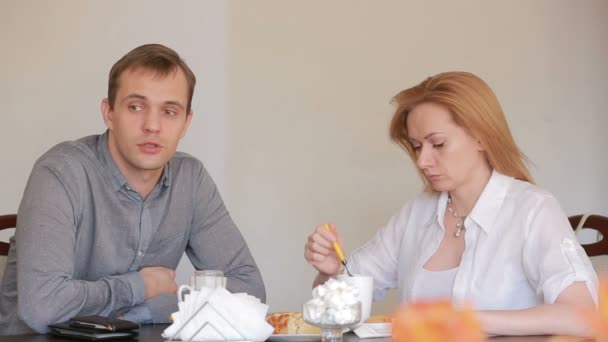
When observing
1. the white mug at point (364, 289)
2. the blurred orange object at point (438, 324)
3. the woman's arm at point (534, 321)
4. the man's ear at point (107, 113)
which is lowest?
the woman's arm at point (534, 321)

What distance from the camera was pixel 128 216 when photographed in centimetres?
196

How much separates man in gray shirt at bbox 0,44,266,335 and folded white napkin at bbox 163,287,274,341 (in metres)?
0.42

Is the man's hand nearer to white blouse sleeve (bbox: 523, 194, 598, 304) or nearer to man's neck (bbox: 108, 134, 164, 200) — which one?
man's neck (bbox: 108, 134, 164, 200)

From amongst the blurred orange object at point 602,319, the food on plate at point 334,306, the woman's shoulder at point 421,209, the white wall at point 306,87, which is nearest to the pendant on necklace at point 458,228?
the woman's shoulder at point 421,209

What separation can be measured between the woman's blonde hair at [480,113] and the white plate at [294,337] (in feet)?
2.21

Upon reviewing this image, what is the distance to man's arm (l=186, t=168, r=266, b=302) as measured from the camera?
2055mm

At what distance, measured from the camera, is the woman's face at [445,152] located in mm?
1827

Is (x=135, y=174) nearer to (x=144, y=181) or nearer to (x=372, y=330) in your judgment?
(x=144, y=181)

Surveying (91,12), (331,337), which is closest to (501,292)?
(331,337)

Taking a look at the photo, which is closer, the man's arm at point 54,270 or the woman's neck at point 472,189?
the man's arm at point 54,270

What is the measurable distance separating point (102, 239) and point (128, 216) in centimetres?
10

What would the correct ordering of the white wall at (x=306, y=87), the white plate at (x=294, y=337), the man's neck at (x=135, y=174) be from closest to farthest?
the white plate at (x=294, y=337) → the man's neck at (x=135, y=174) → the white wall at (x=306, y=87)

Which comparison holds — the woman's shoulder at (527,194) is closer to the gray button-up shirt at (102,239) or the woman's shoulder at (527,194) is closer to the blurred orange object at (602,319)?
the gray button-up shirt at (102,239)

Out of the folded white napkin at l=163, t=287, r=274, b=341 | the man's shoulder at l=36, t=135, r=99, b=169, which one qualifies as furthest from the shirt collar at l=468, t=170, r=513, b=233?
the man's shoulder at l=36, t=135, r=99, b=169
